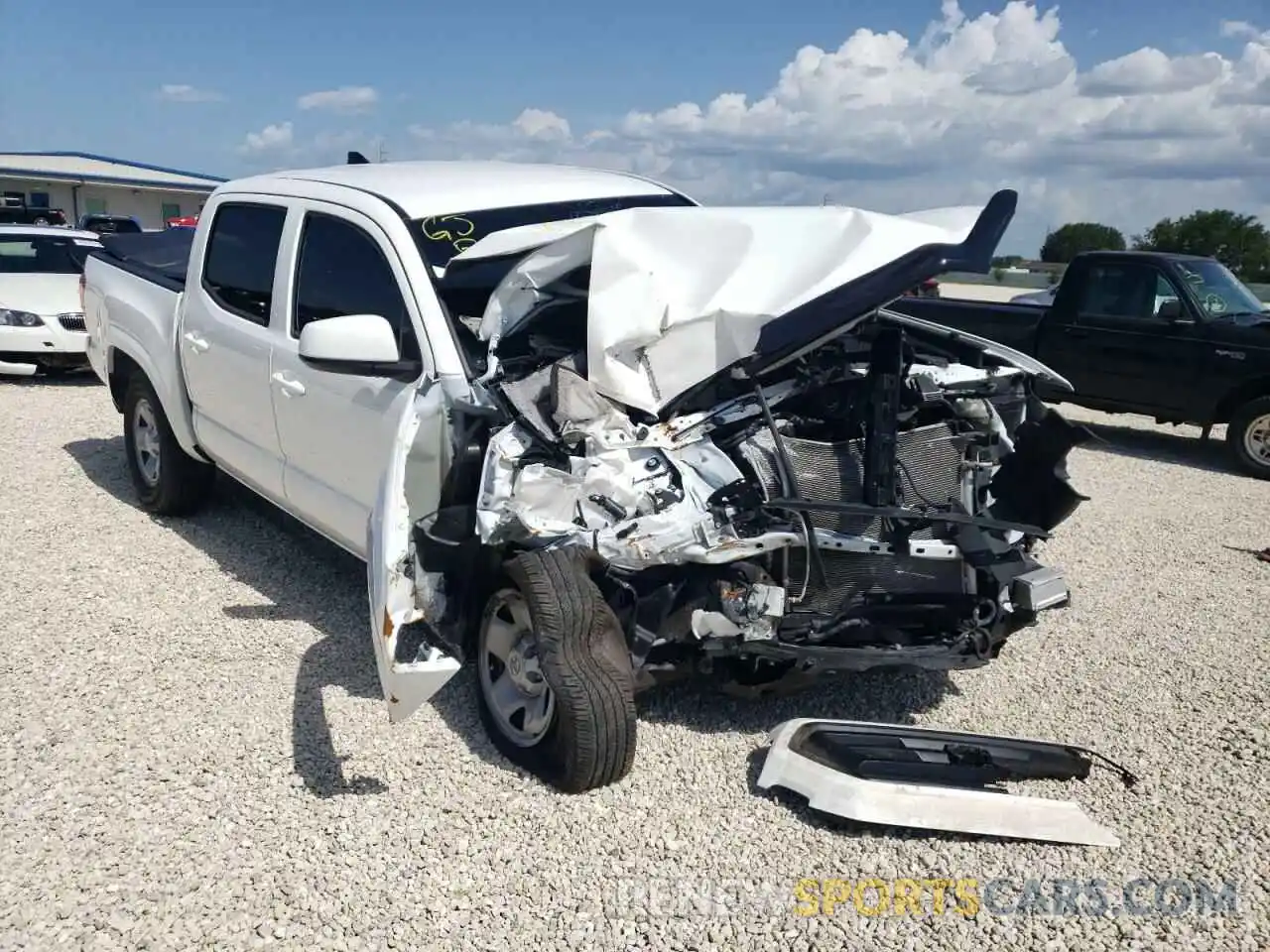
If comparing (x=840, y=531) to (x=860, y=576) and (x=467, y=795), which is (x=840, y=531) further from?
(x=467, y=795)

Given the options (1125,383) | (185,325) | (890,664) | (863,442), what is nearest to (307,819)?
(890,664)

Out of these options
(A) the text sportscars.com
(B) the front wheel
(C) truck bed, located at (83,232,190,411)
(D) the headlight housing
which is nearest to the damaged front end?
(A) the text sportscars.com

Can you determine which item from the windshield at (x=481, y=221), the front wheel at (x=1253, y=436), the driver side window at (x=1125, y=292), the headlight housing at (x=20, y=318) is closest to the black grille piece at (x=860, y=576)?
the windshield at (x=481, y=221)

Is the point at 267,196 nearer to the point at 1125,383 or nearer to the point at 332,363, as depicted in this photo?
the point at 332,363

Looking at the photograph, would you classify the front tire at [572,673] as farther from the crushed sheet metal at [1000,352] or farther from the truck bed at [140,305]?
the truck bed at [140,305]

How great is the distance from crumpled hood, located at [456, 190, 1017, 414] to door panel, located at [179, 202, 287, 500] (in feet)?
5.28

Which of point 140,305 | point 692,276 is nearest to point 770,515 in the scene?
point 692,276

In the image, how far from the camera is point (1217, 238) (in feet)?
140

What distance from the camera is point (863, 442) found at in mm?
3703

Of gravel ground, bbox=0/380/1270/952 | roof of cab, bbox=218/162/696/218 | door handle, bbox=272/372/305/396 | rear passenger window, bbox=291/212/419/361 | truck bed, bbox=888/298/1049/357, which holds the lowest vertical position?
gravel ground, bbox=0/380/1270/952

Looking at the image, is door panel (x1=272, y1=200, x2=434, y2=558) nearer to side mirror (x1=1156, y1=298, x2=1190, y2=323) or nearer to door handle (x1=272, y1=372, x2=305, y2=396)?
door handle (x1=272, y1=372, x2=305, y2=396)

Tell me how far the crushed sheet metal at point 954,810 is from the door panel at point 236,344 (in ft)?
9.80

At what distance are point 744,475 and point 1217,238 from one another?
46.1 meters

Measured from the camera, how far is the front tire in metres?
3.35
